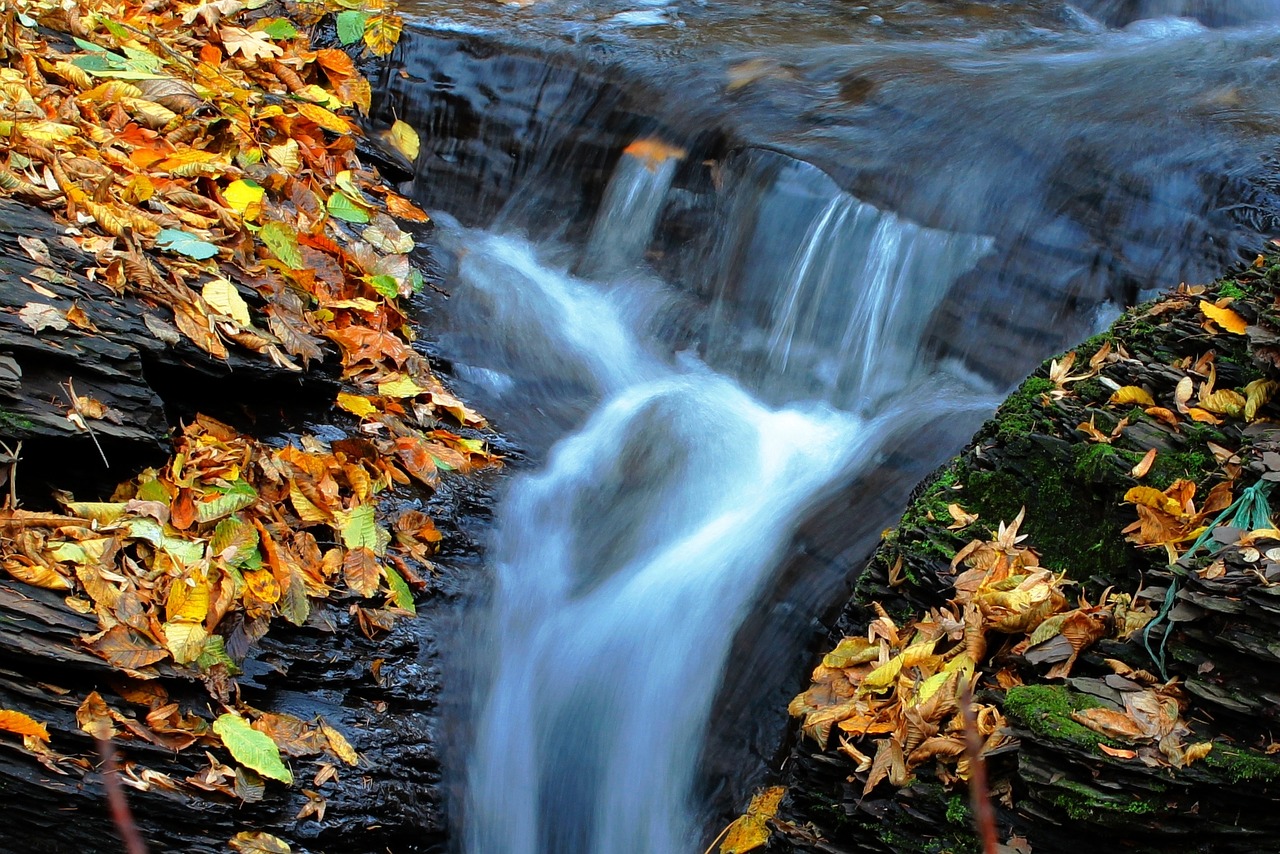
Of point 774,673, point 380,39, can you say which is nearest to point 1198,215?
point 774,673

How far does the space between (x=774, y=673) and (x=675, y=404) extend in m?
1.99

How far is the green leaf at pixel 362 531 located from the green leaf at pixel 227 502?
37 centimetres

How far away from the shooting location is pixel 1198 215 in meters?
5.71

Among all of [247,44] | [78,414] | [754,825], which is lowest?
[754,825]

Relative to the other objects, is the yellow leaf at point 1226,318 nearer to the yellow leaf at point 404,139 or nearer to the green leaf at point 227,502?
the green leaf at point 227,502

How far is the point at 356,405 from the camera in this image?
492cm

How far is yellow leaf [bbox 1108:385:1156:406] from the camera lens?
3920 millimetres

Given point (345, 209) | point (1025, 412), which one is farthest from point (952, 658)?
point (345, 209)

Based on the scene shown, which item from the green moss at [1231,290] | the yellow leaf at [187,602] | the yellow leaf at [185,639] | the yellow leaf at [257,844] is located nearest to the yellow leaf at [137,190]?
the yellow leaf at [187,602]

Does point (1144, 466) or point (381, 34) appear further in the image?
point (381, 34)

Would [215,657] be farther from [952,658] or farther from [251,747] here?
[952,658]

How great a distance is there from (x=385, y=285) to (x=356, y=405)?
3.24 feet

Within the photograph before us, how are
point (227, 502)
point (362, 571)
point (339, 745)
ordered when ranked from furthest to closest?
point (362, 571)
point (227, 502)
point (339, 745)

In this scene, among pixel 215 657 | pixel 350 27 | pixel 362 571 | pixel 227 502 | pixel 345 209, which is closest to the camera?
pixel 215 657
